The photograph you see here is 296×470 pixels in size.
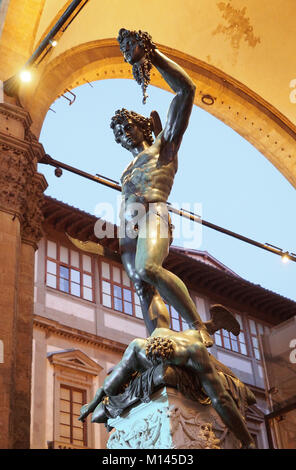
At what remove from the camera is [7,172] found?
788cm

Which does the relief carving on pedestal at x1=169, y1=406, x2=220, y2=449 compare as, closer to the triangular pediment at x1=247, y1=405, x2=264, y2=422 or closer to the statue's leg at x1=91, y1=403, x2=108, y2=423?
the statue's leg at x1=91, y1=403, x2=108, y2=423

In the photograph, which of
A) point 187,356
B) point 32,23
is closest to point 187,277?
point 32,23

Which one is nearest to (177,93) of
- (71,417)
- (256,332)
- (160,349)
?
(160,349)

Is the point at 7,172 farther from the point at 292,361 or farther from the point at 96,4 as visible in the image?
the point at 292,361

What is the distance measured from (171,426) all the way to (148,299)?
856 millimetres

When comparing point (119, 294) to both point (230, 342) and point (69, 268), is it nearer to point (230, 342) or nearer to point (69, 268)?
point (69, 268)

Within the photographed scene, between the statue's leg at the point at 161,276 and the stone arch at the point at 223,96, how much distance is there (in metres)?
6.15

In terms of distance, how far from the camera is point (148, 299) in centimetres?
415

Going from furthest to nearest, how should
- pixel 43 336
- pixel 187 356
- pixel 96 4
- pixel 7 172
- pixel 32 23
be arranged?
pixel 43 336 < pixel 96 4 < pixel 32 23 < pixel 7 172 < pixel 187 356

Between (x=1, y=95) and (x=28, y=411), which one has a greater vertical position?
(x=1, y=95)

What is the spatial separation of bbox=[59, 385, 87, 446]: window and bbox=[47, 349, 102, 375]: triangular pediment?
0.47 metres

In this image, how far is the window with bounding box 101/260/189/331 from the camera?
17625 mm

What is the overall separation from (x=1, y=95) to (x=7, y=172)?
3.25ft

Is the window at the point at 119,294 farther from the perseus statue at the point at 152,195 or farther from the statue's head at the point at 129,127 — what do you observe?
the perseus statue at the point at 152,195
